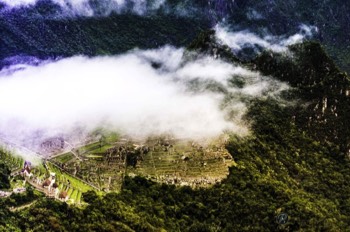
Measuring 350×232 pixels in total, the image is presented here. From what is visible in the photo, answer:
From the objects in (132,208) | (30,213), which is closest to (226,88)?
(132,208)

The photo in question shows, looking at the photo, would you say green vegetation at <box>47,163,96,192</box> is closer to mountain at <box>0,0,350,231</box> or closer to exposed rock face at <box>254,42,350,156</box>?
mountain at <box>0,0,350,231</box>

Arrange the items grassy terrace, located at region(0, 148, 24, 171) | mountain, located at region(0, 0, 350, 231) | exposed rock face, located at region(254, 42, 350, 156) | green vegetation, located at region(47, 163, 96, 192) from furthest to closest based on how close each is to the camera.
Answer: exposed rock face, located at region(254, 42, 350, 156) → grassy terrace, located at region(0, 148, 24, 171) → green vegetation, located at region(47, 163, 96, 192) → mountain, located at region(0, 0, 350, 231)

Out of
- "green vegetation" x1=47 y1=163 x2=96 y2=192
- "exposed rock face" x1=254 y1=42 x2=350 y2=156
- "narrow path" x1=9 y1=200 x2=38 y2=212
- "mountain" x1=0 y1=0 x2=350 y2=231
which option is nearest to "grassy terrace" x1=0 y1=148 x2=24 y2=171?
"mountain" x1=0 y1=0 x2=350 y2=231

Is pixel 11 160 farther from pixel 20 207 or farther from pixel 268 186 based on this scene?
pixel 268 186

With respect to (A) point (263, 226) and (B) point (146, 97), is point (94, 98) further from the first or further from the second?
(A) point (263, 226)

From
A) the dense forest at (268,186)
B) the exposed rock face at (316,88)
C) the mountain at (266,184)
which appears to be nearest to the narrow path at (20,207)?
the mountain at (266,184)

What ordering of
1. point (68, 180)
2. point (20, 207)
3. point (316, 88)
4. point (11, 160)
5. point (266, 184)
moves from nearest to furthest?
point (20, 207)
point (68, 180)
point (11, 160)
point (266, 184)
point (316, 88)

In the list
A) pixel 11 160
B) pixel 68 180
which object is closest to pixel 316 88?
pixel 68 180

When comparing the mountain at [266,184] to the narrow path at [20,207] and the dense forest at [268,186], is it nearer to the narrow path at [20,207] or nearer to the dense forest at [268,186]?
the dense forest at [268,186]
